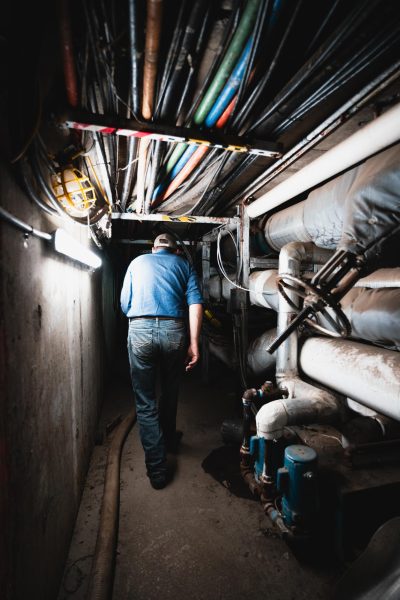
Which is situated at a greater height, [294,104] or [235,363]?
[294,104]

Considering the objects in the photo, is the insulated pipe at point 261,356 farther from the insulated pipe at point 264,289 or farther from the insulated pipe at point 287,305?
the insulated pipe at point 287,305

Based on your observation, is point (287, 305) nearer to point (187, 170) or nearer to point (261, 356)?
point (261, 356)

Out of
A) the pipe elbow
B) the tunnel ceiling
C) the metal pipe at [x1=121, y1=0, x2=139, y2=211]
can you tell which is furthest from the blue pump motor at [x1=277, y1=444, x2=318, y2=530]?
the metal pipe at [x1=121, y1=0, x2=139, y2=211]

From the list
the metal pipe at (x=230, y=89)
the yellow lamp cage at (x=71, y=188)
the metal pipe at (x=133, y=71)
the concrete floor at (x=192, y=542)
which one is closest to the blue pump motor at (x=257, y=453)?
the concrete floor at (x=192, y=542)

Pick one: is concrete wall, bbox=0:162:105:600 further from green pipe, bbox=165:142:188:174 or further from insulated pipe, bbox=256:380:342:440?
insulated pipe, bbox=256:380:342:440

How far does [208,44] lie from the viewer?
1.18m

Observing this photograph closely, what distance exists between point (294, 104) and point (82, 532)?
2633 millimetres

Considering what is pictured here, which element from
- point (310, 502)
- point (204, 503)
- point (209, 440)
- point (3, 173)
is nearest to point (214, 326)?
point (209, 440)

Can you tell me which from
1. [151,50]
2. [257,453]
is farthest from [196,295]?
[151,50]

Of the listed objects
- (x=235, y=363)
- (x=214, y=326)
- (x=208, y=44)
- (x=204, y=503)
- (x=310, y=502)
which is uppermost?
(x=208, y=44)

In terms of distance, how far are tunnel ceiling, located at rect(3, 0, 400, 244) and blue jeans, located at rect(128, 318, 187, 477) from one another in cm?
115

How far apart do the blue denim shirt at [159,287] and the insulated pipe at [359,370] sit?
1.07m

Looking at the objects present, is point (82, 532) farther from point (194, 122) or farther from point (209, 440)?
point (194, 122)

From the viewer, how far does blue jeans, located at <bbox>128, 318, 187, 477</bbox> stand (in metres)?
2.32
